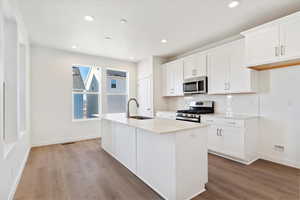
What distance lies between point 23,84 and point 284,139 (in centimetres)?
535

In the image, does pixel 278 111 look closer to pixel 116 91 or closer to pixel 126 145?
pixel 126 145

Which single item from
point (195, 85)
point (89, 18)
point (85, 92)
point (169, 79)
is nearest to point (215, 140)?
point (195, 85)

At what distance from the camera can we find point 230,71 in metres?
3.34

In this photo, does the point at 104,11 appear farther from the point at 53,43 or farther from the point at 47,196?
the point at 47,196

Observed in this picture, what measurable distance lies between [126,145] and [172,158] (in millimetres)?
1222

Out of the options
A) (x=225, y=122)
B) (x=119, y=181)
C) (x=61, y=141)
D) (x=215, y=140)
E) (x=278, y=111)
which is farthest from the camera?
(x=61, y=141)

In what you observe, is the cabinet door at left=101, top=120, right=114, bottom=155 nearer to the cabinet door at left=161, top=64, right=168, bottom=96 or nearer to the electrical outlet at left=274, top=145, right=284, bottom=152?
the cabinet door at left=161, top=64, right=168, bottom=96

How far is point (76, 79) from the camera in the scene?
4879 millimetres

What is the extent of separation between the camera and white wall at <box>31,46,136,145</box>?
13.4 ft

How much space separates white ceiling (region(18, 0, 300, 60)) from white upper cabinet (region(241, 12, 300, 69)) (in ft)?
0.74

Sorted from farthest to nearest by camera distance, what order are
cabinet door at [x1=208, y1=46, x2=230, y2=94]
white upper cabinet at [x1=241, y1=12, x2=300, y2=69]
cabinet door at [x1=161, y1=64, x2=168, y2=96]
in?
1. cabinet door at [x1=161, y1=64, x2=168, y2=96]
2. cabinet door at [x1=208, y1=46, x2=230, y2=94]
3. white upper cabinet at [x1=241, y1=12, x2=300, y2=69]

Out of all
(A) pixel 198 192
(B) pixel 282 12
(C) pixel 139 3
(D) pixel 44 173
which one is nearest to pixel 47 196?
(D) pixel 44 173

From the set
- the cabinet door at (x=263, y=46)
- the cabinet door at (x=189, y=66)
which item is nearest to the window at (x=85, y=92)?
the cabinet door at (x=189, y=66)

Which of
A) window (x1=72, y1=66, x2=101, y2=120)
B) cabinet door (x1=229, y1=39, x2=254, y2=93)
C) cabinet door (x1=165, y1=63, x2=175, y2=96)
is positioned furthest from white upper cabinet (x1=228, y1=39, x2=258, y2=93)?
window (x1=72, y1=66, x2=101, y2=120)
